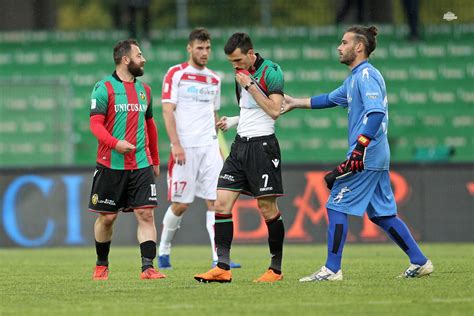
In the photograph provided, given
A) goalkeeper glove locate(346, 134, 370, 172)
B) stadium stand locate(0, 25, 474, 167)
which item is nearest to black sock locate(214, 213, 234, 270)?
goalkeeper glove locate(346, 134, 370, 172)

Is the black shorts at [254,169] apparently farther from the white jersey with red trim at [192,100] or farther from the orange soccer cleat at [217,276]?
the white jersey with red trim at [192,100]

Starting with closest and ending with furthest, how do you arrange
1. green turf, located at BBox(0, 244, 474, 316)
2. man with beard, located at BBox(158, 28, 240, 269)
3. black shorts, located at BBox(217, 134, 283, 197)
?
green turf, located at BBox(0, 244, 474, 316), black shorts, located at BBox(217, 134, 283, 197), man with beard, located at BBox(158, 28, 240, 269)

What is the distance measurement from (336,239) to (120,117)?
2.34 metres

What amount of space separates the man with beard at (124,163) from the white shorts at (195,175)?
1.98 m

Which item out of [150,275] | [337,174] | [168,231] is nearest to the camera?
[337,174]

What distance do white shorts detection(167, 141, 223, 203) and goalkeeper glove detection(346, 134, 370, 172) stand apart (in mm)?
3505

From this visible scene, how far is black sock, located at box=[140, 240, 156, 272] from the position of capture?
10.6m

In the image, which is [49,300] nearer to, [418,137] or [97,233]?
[97,233]

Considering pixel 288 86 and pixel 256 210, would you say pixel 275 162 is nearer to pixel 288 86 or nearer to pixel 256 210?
pixel 256 210

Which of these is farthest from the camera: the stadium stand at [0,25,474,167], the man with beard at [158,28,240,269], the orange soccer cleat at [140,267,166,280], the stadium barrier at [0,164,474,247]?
the stadium stand at [0,25,474,167]

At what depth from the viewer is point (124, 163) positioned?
1055 cm

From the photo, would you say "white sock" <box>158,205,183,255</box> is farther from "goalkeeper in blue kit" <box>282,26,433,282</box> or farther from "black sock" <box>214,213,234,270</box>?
"goalkeeper in blue kit" <box>282,26,433,282</box>

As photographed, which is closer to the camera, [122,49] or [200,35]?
[122,49]

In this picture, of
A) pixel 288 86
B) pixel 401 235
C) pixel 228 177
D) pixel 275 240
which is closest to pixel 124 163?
pixel 228 177
